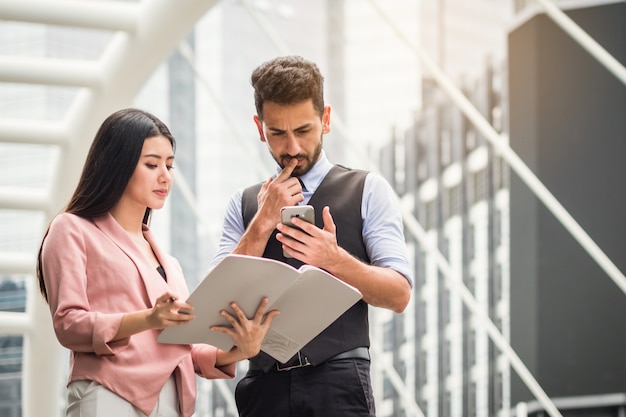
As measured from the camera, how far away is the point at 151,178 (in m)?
2.02

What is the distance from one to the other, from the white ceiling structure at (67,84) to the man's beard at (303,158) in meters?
1.72

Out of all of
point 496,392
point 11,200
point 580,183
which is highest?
point 580,183

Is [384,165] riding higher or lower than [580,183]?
higher

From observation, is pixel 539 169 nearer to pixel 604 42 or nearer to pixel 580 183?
pixel 580 183

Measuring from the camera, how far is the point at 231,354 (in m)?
2.07

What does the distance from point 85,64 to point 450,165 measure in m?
42.6

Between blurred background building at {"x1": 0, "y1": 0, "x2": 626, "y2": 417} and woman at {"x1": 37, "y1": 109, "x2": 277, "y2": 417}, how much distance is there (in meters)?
0.24

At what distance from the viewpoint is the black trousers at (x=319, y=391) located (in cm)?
194

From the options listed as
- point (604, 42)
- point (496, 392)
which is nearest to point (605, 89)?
point (604, 42)

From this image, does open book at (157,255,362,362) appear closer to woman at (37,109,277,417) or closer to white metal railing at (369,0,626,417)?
woman at (37,109,277,417)

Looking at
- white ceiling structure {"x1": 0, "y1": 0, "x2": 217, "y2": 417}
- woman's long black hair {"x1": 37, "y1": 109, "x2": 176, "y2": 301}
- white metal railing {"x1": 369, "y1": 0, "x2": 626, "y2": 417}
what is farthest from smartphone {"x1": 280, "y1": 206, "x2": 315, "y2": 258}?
white ceiling structure {"x1": 0, "y1": 0, "x2": 217, "y2": 417}

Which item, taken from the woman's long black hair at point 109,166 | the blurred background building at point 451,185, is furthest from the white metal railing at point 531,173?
the woman's long black hair at point 109,166

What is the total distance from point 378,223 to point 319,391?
1.17 feet

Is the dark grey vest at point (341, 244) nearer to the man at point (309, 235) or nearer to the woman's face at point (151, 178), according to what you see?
the man at point (309, 235)
